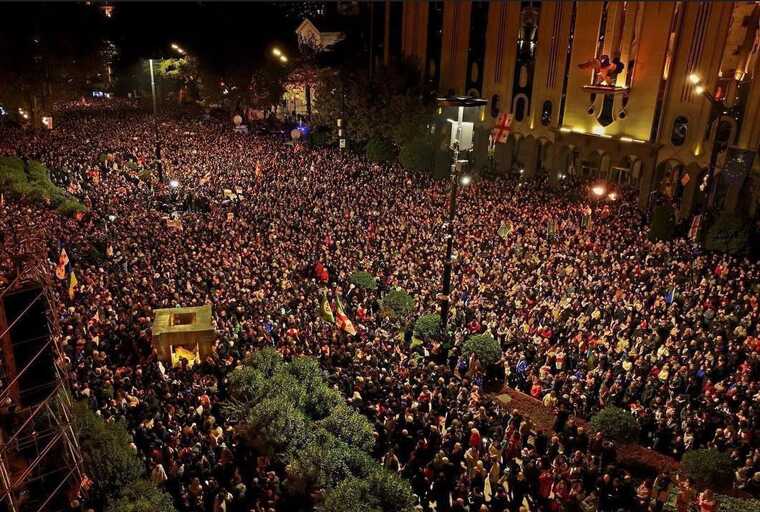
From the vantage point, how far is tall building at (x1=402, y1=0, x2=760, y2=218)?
979 inches

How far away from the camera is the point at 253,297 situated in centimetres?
1652

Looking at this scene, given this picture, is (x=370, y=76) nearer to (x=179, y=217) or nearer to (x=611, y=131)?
(x=611, y=131)

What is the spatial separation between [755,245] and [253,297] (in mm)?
17405

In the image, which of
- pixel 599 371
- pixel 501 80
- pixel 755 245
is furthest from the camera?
pixel 501 80

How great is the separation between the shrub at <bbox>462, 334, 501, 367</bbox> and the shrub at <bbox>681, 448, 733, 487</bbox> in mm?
4879

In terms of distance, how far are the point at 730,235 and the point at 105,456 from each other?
67.0 feet

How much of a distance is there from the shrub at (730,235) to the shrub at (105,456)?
65.3ft

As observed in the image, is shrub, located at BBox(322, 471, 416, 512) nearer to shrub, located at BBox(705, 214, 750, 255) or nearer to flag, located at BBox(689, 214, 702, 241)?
flag, located at BBox(689, 214, 702, 241)

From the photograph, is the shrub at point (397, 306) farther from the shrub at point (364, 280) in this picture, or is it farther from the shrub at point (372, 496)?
the shrub at point (372, 496)

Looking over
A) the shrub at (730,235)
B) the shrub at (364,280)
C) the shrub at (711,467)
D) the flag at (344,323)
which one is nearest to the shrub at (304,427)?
the flag at (344,323)

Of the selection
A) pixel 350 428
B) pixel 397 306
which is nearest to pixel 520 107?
pixel 397 306

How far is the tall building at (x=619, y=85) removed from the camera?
24.9m

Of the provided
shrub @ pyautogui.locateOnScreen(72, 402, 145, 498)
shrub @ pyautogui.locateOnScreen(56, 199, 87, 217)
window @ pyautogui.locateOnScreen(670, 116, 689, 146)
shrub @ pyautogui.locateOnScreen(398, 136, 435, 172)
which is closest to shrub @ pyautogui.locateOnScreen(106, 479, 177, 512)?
shrub @ pyautogui.locateOnScreen(72, 402, 145, 498)

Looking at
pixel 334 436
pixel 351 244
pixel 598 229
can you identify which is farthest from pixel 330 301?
pixel 598 229
